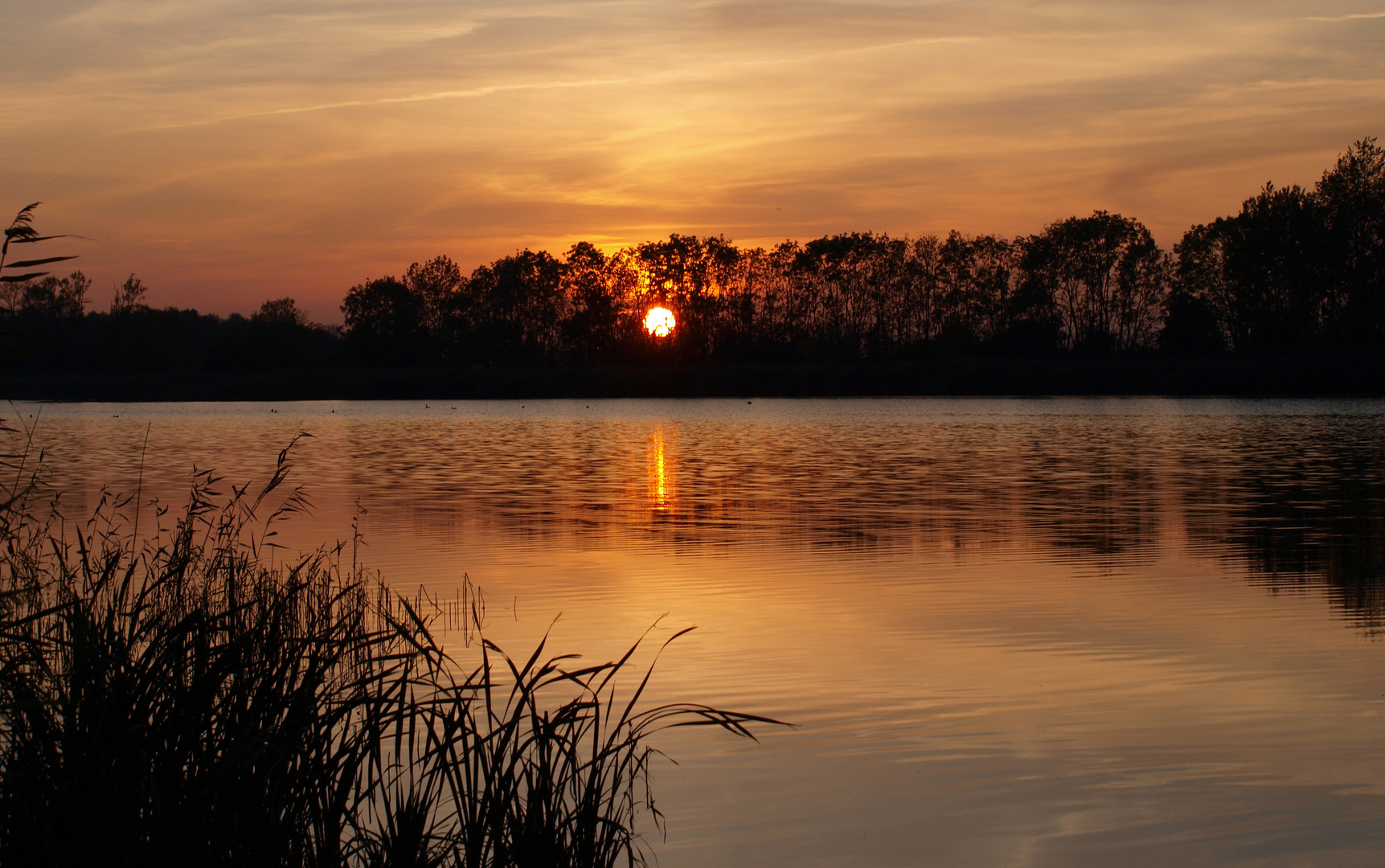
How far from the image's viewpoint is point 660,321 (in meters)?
100

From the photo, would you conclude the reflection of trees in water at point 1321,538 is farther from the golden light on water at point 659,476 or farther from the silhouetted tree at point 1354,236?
the silhouetted tree at point 1354,236

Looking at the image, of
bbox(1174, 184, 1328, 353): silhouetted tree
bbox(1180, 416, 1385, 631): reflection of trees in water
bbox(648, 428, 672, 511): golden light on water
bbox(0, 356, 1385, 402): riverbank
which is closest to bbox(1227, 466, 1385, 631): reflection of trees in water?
bbox(1180, 416, 1385, 631): reflection of trees in water

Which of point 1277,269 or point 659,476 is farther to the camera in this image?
point 1277,269

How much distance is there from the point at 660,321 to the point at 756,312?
796cm

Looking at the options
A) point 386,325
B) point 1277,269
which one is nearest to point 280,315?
point 386,325

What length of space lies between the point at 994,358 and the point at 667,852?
273ft

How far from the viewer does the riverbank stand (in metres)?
67.9

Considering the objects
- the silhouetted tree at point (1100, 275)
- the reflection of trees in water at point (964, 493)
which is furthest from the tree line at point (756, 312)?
the reflection of trees in water at point (964, 493)

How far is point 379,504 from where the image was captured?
18.7 meters

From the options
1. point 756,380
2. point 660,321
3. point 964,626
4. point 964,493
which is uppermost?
point 660,321

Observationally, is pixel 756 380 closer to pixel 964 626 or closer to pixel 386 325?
pixel 386 325

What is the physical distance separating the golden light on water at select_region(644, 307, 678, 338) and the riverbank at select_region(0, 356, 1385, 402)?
7367 millimetres

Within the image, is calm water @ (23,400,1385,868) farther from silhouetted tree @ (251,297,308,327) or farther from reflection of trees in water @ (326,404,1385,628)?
silhouetted tree @ (251,297,308,327)

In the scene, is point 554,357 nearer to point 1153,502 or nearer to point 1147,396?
point 1147,396
